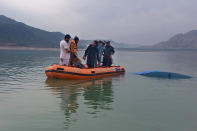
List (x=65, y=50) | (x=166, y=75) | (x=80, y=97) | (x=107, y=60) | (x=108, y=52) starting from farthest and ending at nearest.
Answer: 1. (x=107, y=60)
2. (x=108, y=52)
3. (x=166, y=75)
4. (x=65, y=50)
5. (x=80, y=97)

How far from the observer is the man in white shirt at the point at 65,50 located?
12.6 metres


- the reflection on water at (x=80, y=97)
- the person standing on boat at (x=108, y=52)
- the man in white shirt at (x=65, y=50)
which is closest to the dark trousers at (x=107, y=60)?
the person standing on boat at (x=108, y=52)

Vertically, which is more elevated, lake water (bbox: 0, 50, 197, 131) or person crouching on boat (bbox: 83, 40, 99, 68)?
person crouching on boat (bbox: 83, 40, 99, 68)

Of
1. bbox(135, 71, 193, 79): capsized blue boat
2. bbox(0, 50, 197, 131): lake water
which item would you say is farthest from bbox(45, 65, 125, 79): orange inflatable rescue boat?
bbox(135, 71, 193, 79): capsized blue boat

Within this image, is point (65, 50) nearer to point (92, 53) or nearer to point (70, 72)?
point (70, 72)

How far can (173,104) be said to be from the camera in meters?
8.34

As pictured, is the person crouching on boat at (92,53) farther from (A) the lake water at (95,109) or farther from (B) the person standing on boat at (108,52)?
(A) the lake water at (95,109)

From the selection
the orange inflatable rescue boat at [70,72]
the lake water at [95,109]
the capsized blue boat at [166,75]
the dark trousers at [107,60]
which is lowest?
the lake water at [95,109]

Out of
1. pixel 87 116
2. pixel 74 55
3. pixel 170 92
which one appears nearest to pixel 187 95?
pixel 170 92

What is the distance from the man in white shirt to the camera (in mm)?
12609

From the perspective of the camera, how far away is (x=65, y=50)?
12.9 meters

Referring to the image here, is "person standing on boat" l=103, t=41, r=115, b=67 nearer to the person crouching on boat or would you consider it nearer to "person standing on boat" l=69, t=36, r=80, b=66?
the person crouching on boat

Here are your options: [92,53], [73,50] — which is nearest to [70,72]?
[73,50]

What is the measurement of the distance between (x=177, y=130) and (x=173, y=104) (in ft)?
8.48
